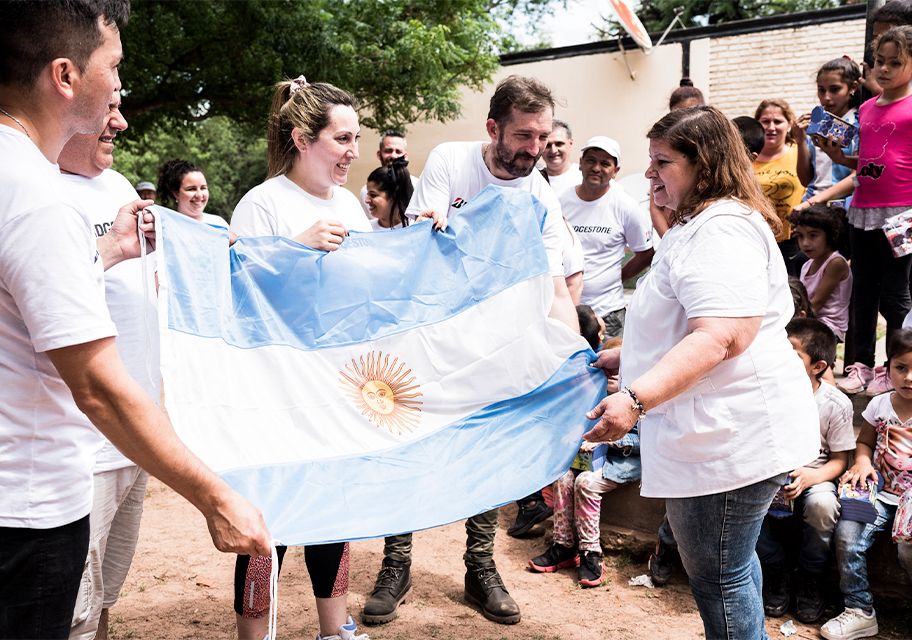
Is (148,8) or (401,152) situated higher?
(148,8)

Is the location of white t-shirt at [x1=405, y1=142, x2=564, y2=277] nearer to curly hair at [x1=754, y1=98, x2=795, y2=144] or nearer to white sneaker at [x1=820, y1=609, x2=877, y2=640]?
white sneaker at [x1=820, y1=609, x2=877, y2=640]

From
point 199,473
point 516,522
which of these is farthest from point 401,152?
point 199,473

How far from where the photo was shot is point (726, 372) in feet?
7.96

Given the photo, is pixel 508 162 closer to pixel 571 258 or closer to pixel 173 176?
pixel 571 258

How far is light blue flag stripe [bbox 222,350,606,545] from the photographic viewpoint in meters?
2.49

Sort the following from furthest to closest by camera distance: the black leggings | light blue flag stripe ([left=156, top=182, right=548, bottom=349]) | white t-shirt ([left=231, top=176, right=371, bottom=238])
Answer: white t-shirt ([left=231, top=176, right=371, bottom=238]) < the black leggings < light blue flag stripe ([left=156, top=182, right=548, bottom=349])

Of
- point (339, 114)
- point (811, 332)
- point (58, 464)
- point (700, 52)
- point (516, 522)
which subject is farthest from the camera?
point (700, 52)

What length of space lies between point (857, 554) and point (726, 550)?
1.67 m

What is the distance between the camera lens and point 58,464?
1.70 meters

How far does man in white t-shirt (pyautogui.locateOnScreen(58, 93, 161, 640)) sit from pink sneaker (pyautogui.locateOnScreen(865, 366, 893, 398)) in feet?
12.2

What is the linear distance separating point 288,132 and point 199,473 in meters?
1.89

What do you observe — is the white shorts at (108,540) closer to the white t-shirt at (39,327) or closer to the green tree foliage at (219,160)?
the white t-shirt at (39,327)

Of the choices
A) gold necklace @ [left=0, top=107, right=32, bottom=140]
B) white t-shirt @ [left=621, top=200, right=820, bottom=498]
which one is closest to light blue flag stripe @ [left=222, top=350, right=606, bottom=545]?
white t-shirt @ [left=621, top=200, right=820, bottom=498]

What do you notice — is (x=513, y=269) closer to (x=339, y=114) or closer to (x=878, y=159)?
(x=339, y=114)
